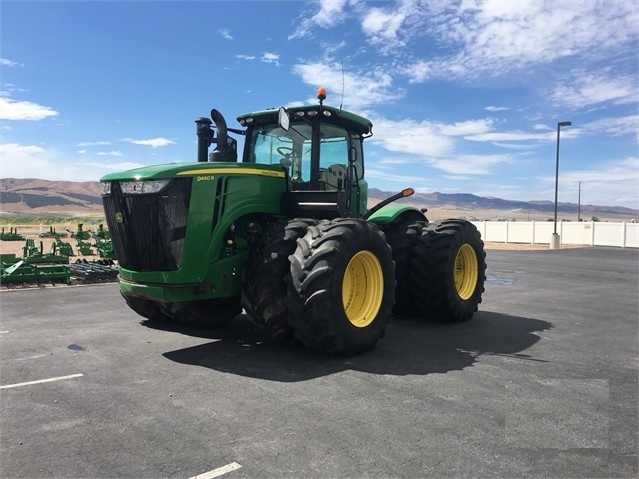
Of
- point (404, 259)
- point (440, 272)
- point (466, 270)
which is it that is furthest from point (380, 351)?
point (466, 270)

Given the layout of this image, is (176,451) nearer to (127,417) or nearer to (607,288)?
(127,417)

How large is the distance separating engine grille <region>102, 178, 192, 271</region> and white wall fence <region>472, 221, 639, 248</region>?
90.3 feet

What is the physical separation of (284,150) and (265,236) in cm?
175

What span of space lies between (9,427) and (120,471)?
1273 millimetres

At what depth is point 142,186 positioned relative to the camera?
5.69 m

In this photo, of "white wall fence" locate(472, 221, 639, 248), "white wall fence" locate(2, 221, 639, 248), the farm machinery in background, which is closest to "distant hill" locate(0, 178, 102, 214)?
"white wall fence" locate(2, 221, 639, 248)

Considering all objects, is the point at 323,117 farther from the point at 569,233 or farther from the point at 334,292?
the point at 569,233

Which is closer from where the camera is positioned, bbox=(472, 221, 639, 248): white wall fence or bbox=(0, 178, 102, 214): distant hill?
bbox=(472, 221, 639, 248): white wall fence

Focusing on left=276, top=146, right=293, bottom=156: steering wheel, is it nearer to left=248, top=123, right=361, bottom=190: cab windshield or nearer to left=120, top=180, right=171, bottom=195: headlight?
left=248, top=123, right=361, bottom=190: cab windshield

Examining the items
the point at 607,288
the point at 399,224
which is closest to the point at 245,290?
the point at 399,224

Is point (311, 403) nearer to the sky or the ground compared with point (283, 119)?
nearer to the ground

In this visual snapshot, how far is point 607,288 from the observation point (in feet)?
43.4

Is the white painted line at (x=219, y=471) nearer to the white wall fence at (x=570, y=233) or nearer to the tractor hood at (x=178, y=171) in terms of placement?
the tractor hood at (x=178, y=171)

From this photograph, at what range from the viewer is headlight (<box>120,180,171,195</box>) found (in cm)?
562
